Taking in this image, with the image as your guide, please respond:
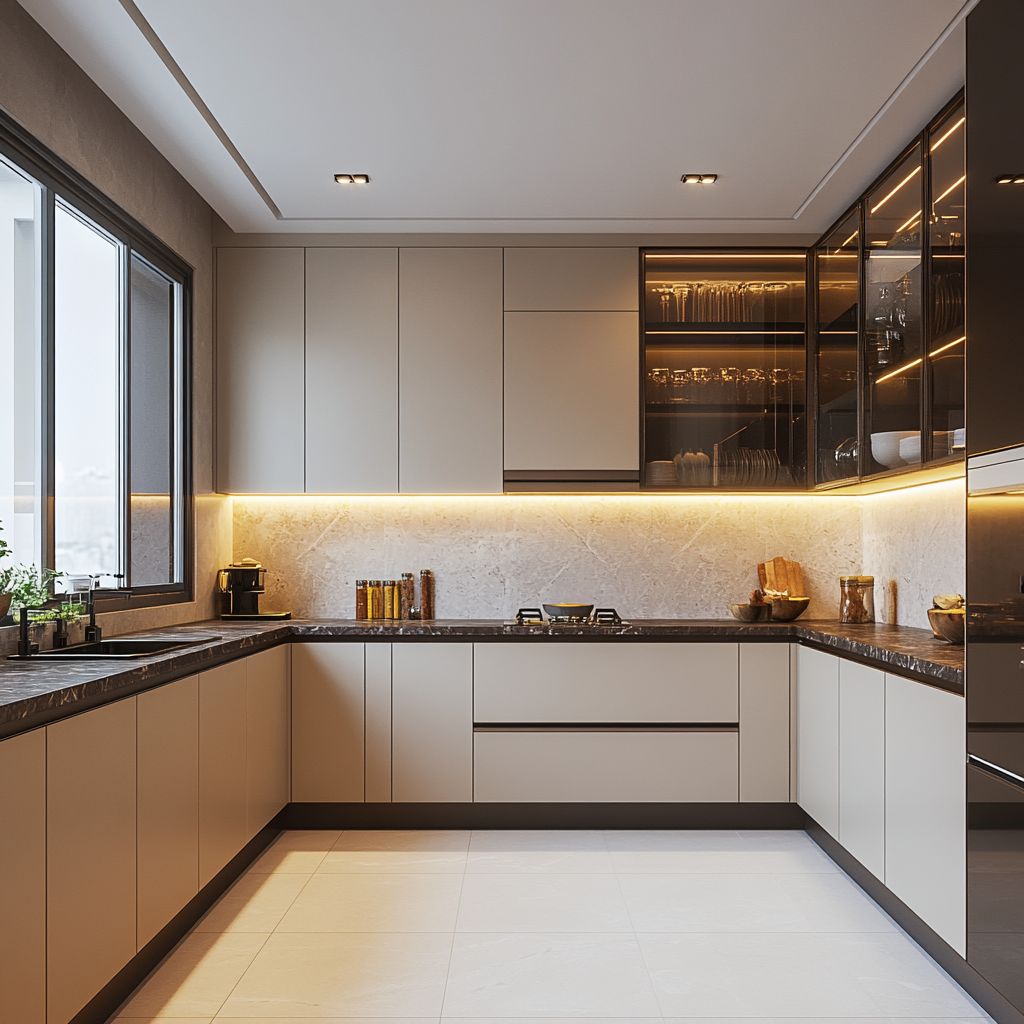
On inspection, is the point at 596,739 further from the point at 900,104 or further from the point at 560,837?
the point at 900,104

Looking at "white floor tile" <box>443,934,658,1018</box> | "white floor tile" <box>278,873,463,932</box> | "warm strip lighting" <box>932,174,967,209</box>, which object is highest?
"warm strip lighting" <box>932,174,967,209</box>

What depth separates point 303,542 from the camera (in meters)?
4.29

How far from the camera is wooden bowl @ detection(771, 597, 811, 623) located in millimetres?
3885

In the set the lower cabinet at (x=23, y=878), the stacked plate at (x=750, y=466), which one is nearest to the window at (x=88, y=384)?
the lower cabinet at (x=23, y=878)

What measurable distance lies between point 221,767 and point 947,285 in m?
2.66

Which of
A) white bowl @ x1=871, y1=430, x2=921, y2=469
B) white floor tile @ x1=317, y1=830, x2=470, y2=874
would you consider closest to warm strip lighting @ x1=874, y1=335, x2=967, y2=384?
white bowl @ x1=871, y1=430, x2=921, y2=469

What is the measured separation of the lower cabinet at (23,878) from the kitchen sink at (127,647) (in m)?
0.84

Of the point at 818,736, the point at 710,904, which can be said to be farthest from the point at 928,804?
the point at 818,736

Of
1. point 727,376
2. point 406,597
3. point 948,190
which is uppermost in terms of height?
point 948,190

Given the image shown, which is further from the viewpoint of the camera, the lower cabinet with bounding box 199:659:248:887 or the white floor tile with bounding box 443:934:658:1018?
the lower cabinet with bounding box 199:659:248:887

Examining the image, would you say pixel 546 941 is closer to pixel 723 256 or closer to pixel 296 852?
pixel 296 852

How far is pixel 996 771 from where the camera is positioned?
1.95 metres

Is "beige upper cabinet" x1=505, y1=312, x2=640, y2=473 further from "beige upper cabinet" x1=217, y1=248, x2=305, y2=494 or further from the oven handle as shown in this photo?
the oven handle

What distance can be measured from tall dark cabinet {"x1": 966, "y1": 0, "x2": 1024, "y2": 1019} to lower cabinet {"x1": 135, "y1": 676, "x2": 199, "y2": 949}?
200 centimetres
